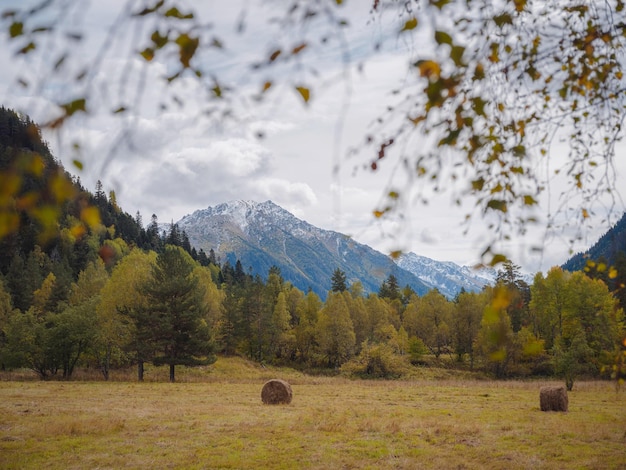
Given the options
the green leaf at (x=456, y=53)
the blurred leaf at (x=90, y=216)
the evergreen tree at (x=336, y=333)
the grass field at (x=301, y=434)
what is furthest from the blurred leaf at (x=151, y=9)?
the evergreen tree at (x=336, y=333)

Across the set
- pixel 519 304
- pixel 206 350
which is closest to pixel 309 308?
pixel 206 350

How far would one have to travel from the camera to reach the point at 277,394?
20.4 meters

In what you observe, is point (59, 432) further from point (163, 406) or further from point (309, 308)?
point (309, 308)

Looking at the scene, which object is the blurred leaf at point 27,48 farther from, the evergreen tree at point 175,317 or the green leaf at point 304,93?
the evergreen tree at point 175,317

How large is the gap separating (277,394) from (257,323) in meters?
37.3

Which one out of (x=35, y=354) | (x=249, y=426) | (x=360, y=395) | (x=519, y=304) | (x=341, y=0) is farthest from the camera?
(x=35, y=354)

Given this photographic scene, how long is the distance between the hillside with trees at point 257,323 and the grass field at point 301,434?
2.87 meters

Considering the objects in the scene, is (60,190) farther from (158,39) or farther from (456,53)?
(456,53)

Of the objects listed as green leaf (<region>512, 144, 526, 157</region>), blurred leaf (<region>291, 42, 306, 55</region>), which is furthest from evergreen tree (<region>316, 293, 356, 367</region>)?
blurred leaf (<region>291, 42, 306, 55</region>)

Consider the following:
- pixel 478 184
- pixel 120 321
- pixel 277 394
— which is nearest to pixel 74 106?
pixel 478 184

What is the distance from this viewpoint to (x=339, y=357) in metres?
53.6

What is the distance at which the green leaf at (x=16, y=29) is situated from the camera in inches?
78.9

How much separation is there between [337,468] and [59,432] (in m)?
7.78

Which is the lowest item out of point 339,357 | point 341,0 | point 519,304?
point 339,357
